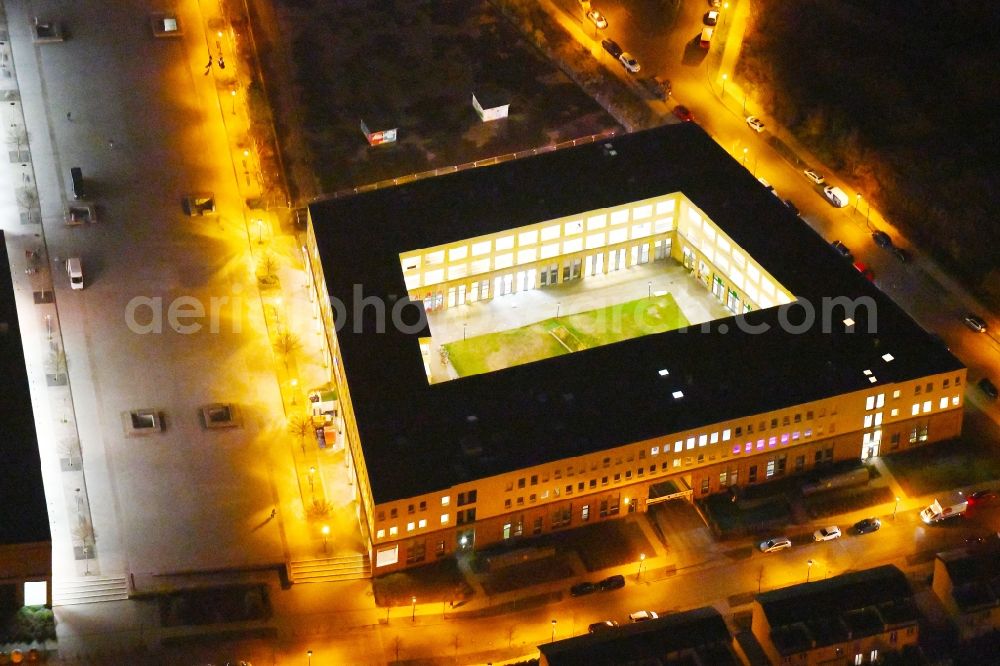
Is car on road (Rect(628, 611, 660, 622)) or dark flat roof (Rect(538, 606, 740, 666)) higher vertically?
car on road (Rect(628, 611, 660, 622))

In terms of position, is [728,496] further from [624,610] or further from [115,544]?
[115,544]

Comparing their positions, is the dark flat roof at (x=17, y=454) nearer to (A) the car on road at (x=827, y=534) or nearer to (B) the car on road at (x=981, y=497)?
(A) the car on road at (x=827, y=534)

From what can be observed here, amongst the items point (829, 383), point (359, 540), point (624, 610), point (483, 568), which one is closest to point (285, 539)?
point (359, 540)

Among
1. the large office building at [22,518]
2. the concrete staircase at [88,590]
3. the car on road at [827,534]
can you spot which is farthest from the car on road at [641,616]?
the large office building at [22,518]

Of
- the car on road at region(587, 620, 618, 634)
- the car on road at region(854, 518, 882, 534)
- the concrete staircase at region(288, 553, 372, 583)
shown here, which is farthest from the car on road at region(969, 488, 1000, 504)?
the concrete staircase at region(288, 553, 372, 583)

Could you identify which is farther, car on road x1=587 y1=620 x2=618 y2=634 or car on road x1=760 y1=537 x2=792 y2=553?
car on road x1=760 y1=537 x2=792 y2=553

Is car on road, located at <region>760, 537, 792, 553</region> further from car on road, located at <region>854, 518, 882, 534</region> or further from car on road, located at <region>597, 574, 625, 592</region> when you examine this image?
car on road, located at <region>597, 574, 625, 592</region>
